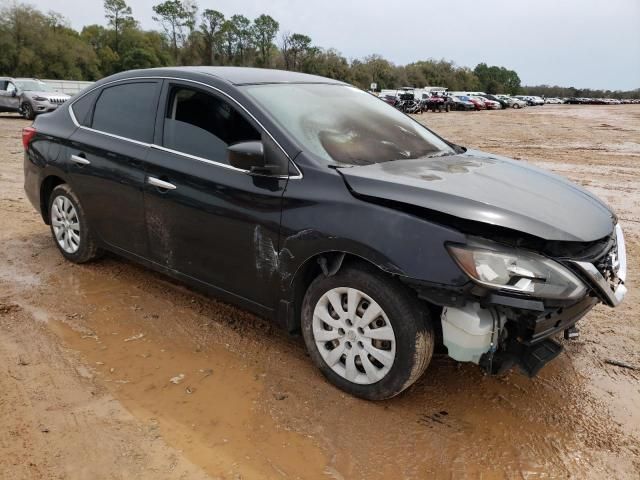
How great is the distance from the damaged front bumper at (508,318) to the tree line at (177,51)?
63728mm

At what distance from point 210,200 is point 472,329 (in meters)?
1.73

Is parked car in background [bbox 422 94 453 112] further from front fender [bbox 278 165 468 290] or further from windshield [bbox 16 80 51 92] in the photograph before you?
front fender [bbox 278 165 468 290]

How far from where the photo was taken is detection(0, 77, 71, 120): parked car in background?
68.9 ft

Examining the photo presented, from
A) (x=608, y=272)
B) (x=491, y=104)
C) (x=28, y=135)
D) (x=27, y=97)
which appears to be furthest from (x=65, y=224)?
(x=491, y=104)

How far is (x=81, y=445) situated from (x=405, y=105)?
3974 cm

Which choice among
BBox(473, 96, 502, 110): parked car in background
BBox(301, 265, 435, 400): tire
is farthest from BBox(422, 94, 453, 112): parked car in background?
BBox(301, 265, 435, 400): tire

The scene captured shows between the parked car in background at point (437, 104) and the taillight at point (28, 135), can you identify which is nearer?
the taillight at point (28, 135)

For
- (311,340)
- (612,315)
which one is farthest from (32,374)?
(612,315)

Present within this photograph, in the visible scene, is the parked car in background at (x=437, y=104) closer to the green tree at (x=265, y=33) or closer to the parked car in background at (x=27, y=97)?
the parked car in background at (x=27, y=97)

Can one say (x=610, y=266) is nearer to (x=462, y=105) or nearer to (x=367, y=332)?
(x=367, y=332)

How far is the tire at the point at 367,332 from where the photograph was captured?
8.57 ft

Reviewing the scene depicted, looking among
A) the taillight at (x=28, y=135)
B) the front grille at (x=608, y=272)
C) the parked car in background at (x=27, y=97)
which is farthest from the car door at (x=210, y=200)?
the parked car in background at (x=27, y=97)

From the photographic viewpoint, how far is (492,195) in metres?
2.71

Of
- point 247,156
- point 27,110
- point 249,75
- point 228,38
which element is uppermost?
point 228,38
